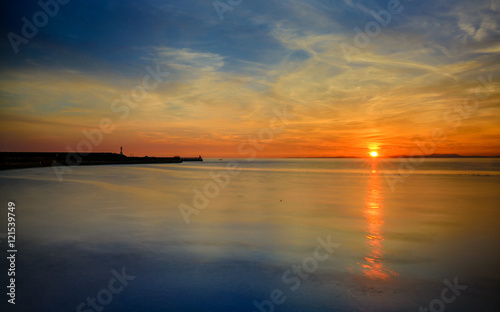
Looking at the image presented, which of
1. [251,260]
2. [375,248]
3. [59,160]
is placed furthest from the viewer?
[59,160]

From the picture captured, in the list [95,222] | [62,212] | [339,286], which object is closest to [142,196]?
[62,212]

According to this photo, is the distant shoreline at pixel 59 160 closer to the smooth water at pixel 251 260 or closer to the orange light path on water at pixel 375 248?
the smooth water at pixel 251 260

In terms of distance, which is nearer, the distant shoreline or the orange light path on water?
the orange light path on water

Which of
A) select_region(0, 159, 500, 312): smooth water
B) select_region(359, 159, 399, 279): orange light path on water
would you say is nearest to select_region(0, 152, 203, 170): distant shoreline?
select_region(0, 159, 500, 312): smooth water

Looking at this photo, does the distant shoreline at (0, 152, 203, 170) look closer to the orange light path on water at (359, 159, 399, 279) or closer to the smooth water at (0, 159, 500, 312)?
the smooth water at (0, 159, 500, 312)

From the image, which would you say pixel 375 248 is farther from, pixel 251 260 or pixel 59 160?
pixel 59 160

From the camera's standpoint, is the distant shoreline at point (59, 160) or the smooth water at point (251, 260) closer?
the smooth water at point (251, 260)

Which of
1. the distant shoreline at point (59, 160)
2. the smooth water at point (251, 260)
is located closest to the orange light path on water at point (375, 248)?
the smooth water at point (251, 260)

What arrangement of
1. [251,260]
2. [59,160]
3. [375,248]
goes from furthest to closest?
1. [59,160]
2. [375,248]
3. [251,260]

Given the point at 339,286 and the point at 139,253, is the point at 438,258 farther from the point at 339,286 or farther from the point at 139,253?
the point at 139,253

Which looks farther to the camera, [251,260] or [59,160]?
[59,160]

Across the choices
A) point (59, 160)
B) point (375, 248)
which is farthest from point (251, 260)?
point (59, 160)

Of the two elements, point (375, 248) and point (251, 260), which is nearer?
point (251, 260)

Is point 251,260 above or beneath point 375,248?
beneath
